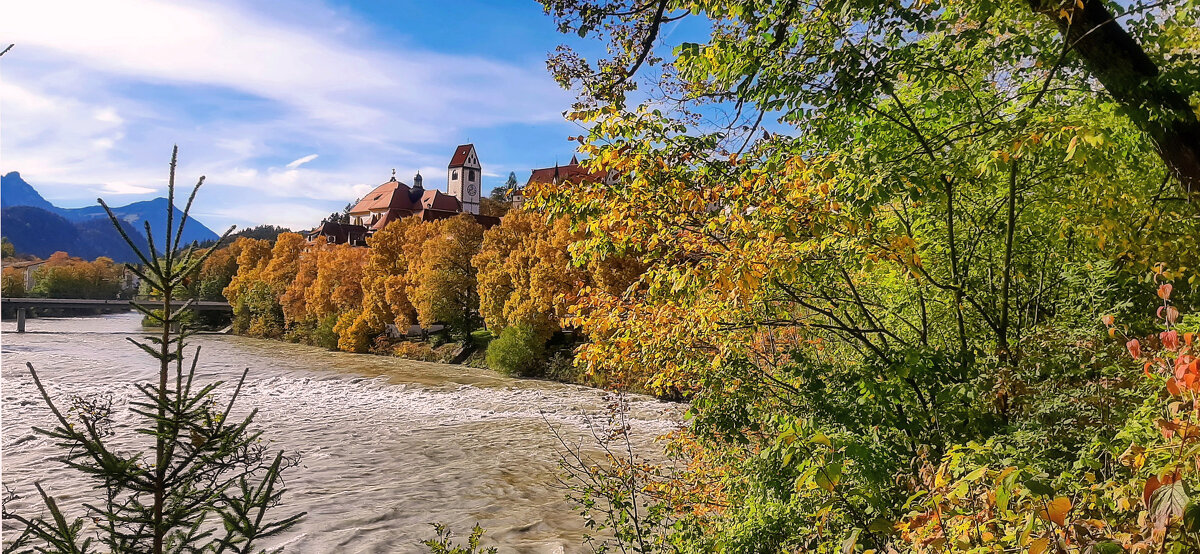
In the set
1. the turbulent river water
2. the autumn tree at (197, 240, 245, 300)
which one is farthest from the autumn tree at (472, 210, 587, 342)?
the autumn tree at (197, 240, 245, 300)

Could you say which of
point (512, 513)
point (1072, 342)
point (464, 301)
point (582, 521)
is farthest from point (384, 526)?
point (464, 301)

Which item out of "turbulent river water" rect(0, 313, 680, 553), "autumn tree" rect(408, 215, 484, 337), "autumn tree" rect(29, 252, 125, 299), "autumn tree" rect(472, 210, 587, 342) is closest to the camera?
"turbulent river water" rect(0, 313, 680, 553)

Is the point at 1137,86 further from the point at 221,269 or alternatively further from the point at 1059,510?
the point at 221,269

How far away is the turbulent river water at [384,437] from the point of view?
10.9 metres

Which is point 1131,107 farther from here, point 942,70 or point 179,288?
point 179,288

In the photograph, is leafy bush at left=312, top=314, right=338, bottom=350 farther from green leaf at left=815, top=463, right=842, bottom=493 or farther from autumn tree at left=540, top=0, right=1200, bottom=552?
green leaf at left=815, top=463, right=842, bottom=493

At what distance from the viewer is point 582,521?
1095 cm

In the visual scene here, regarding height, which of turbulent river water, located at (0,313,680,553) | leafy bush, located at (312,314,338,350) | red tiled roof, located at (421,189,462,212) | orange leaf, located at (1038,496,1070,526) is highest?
red tiled roof, located at (421,189,462,212)

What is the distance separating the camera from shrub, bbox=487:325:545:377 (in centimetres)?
2645

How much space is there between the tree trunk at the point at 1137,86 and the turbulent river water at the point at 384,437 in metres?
6.05

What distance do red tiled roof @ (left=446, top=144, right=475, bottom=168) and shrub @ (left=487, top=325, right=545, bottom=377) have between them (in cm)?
6147

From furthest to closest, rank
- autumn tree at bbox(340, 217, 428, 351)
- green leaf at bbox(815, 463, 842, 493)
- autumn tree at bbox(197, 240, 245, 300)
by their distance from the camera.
A: autumn tree at bbox(197, 240, 245, 300) → autumn tree at bbox(340, 217, 428, 351) → green leaf at bbox(815, 463, 842, 493)

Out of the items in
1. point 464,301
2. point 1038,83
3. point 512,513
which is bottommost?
point 512,513

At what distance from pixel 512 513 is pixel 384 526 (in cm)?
197
